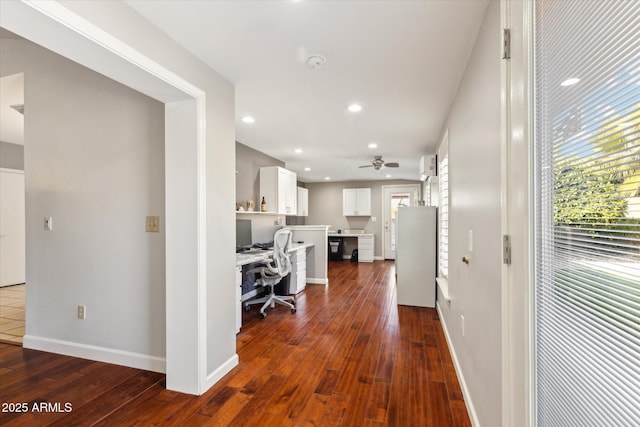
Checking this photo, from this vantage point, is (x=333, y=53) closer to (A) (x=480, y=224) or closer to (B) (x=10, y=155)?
(A) (x=480, y=224)

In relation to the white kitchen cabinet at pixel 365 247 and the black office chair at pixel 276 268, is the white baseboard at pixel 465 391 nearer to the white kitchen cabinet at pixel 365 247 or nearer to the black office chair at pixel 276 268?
A: the black office chair at pixel 276 268

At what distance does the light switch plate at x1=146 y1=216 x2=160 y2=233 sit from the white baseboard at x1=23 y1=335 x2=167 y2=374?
3.29 ft

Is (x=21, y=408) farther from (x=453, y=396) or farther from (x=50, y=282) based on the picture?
(x=453, y=396)

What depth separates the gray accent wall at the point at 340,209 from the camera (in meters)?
8.74

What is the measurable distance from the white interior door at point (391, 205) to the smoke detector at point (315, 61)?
268 inches

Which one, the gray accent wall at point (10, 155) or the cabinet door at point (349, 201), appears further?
the cabinet door at point (349, 201)

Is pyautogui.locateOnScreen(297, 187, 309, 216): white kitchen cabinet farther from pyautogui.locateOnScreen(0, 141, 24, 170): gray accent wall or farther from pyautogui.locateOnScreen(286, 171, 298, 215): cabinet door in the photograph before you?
Answer: pyautogui.locateOnScreen(0, 141, 24, 170): gray accent wall

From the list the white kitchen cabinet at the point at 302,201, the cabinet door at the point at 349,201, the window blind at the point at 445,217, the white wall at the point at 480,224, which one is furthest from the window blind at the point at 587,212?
the cabinet door at the point at 349,201

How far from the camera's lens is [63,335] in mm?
2613

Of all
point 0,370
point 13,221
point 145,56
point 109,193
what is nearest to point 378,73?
point 145,56

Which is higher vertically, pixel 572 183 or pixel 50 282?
pixel 572 183

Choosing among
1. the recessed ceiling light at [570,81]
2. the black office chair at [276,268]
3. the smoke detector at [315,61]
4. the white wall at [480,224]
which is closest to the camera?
the recessed ceiling light at [570,81]

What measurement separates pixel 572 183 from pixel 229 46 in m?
2.02

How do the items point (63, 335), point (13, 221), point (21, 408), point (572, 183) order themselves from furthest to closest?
point (13, 221) → point (63, 335) → point (21, 408) → point (572, 183)
